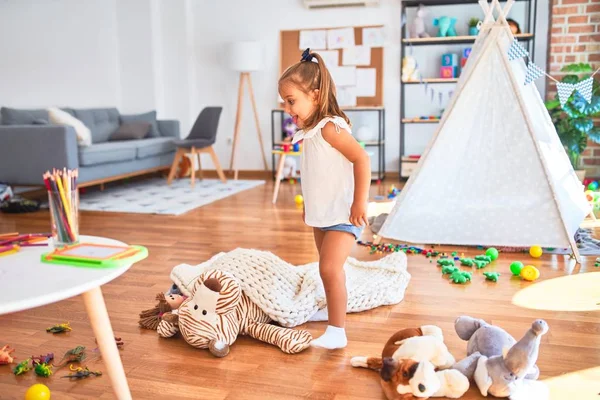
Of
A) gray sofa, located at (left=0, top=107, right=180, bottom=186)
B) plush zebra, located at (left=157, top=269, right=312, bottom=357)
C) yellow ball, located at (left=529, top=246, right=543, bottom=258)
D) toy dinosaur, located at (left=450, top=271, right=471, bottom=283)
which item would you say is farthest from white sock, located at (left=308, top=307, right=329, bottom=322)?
gray sofa, located at (left=0, top=107, right=180, bottom=186)

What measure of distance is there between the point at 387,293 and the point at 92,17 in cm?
495

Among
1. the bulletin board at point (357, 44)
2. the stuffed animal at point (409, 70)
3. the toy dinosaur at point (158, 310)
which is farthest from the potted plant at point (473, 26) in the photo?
the toy dinosaur at point (158, 310)

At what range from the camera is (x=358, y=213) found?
1763 millimetres

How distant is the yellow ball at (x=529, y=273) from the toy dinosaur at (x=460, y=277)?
0.23 metres

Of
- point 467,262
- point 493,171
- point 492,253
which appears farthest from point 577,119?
point 467,262

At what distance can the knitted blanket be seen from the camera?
78.6 inches

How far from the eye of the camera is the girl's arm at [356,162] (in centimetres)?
176

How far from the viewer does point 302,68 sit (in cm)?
177

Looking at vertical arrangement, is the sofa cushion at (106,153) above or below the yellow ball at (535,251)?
above

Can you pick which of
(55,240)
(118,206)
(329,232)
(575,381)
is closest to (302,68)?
(329,232)

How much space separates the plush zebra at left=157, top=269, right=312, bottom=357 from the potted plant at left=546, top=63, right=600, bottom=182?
3549 mm

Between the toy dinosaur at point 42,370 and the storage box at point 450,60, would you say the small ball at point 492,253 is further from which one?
the storage box at point 450,60

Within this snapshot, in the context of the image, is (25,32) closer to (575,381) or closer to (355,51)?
(355,51)

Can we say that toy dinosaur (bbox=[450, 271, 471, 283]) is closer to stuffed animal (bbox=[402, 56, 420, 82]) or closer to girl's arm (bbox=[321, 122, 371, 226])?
girl's arm (bbox=[321, 122, 371, 226])
